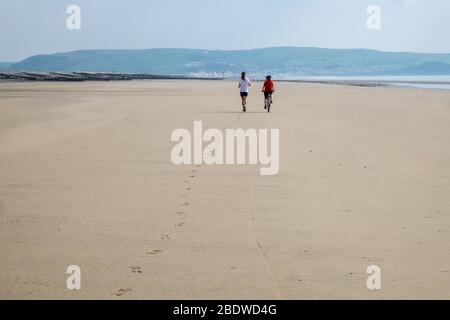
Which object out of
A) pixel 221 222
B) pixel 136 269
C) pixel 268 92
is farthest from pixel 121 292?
pixel 268 92

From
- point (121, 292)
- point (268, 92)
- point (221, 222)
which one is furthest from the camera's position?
point (268, 92)

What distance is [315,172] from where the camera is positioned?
10938 millimetres

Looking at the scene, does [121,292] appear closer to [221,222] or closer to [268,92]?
[221,222]

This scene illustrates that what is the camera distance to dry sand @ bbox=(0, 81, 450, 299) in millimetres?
5711

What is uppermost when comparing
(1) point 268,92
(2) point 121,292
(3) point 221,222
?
(1) point 268,92

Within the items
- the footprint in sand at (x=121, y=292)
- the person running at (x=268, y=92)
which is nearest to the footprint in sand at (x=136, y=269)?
the footprint in sand at (x=121, y=292)

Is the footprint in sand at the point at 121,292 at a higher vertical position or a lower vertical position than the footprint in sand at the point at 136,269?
lower

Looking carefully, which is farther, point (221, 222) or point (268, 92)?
point (268, 92)

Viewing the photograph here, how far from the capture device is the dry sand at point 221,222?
5711 mm

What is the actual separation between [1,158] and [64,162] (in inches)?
52.7

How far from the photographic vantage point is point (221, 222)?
7.70m

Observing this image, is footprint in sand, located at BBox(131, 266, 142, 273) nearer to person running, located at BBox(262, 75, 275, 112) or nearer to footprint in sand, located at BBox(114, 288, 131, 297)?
footprint in sand, located at BBox(114, 288, 131, 297)

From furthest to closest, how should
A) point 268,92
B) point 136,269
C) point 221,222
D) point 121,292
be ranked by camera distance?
point 268,92
point 221,222
point 136,269
point 121,292

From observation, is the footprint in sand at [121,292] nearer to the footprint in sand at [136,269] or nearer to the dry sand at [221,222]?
the dry sand at [221,222]
